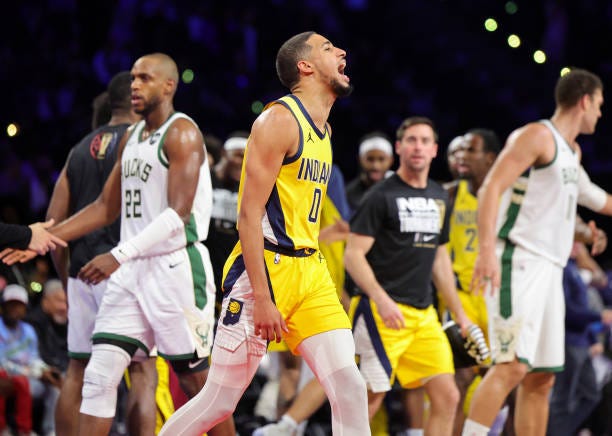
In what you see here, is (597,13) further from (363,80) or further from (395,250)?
(395,250)

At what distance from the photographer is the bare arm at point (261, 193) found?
3.94m

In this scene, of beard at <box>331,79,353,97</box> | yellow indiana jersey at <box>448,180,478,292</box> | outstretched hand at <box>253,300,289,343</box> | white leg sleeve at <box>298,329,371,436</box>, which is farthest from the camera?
yellow indiana jersey at <box>448,180,478,292</box>

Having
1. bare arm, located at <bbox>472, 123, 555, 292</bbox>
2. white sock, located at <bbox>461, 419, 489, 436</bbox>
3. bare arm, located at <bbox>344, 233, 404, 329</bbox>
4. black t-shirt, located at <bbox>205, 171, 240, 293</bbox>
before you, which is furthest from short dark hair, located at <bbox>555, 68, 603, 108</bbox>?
black t-shirt, located at <bbox>205, 171, 240, 293</bbox>

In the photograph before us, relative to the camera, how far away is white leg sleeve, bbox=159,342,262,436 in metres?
4.07

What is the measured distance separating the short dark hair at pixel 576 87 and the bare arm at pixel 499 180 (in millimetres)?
344

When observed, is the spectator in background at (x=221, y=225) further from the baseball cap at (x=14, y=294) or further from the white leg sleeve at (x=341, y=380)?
the white leg sleeve at (x=341, y=380)

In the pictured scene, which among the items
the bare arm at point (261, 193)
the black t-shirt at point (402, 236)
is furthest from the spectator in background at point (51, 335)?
the bare arm at point (261, 193)

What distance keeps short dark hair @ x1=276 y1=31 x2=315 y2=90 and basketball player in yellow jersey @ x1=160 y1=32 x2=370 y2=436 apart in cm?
14

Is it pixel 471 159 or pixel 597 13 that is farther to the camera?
pixel 597 13

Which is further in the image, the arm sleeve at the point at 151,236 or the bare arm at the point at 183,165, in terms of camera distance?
the bare arm at the point at 183,165

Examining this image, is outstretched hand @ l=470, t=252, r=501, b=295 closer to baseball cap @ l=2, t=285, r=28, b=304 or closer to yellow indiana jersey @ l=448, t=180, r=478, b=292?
yellow indiana jersey @ l=448, t=180, r=478, b=292

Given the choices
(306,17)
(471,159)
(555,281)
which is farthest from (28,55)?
(555,281)

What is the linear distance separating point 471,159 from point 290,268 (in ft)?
12.4

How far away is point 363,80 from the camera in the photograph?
507 inches
